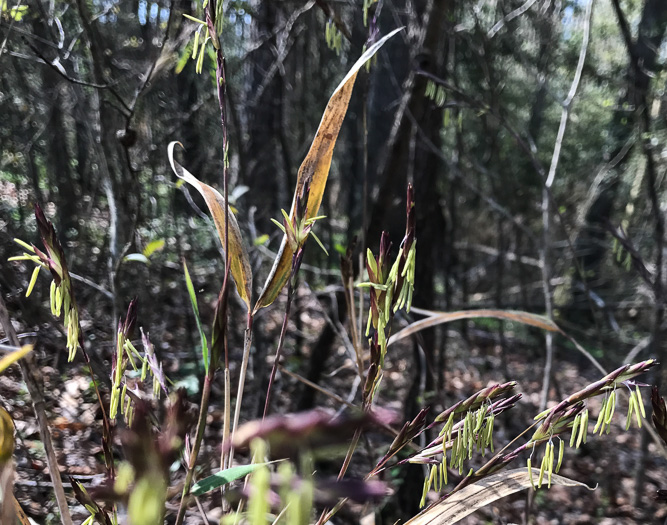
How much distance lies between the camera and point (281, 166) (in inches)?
122

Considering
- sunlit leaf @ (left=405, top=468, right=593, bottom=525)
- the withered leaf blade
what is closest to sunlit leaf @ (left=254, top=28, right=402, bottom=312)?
the withered leaf blade

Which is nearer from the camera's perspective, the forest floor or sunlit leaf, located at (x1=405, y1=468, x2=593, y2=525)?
sunlit leaf, located at (x1=405, y1=468, x2=593, y2=525)

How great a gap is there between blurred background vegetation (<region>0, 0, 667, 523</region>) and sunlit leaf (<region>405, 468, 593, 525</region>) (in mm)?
630

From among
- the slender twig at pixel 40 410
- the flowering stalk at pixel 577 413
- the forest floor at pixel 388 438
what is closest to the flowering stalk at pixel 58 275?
the slender twig at pixel 40 410

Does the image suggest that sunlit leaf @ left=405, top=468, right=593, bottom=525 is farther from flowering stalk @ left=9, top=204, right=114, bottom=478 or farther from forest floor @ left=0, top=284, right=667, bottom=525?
flowering stalk @ left=9, top=204, right=114, bottom=478

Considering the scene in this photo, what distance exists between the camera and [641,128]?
2.05 meters

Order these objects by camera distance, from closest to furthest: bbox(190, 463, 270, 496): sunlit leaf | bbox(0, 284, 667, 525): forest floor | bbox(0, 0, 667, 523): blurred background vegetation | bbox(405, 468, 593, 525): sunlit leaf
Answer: bbox(190, 463, 270, 496): sunlit leaf, bbox(405, 468, 593, 525): sunlit leaf, bbox(0, 284, 667, 525): forest floor, bbox(0, 0, 667, 523): blurred background vegetation

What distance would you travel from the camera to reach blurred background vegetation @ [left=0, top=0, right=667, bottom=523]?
5.56 ft

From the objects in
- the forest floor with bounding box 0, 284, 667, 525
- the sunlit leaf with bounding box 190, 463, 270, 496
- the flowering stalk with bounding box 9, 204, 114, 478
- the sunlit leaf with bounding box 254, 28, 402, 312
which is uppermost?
the sunlit leaf with bounding box 254, 28, 402, 312

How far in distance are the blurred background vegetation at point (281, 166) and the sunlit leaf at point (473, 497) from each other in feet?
2.07

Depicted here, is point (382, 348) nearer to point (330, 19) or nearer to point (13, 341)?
point (13, 341)

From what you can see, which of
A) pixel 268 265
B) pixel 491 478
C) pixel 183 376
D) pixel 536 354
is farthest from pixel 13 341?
pixel 536 354

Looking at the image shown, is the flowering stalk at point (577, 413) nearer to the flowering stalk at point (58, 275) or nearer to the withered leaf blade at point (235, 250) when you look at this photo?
the withered leaf blade at point (235, 250)

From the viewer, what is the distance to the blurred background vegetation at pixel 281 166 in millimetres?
1693
